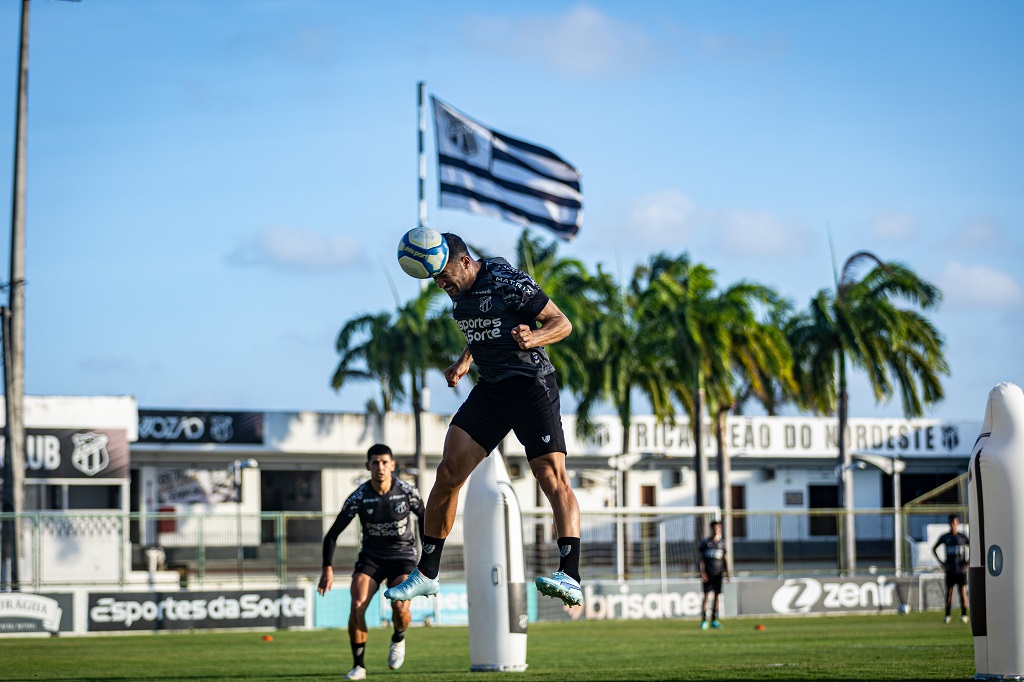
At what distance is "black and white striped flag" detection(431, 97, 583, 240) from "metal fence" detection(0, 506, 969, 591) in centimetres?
931

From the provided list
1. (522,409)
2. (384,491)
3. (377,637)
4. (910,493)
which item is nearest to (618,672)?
(384,491)

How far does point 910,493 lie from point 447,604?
33914 millimetres

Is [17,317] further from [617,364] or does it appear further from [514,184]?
[617,364]

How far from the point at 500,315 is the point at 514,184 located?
3236 cm

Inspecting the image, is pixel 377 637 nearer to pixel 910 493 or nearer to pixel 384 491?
pixel 384 491

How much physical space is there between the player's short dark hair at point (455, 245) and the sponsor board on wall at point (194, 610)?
21.4 metres

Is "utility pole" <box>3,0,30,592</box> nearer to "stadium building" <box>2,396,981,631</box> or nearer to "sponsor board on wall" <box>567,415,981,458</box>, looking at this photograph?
"stadium building" <box>2,396,981,631</box>

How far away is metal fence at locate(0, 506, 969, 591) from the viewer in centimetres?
3164

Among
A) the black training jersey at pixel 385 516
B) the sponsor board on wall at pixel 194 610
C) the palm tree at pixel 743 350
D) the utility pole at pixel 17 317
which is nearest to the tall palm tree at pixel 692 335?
the palm tree at pixel 743 350

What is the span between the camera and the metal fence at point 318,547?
31639 mm

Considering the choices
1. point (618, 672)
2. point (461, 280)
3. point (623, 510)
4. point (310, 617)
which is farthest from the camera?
point (623, 510)

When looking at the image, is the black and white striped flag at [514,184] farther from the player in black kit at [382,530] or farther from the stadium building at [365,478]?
the player in black kit at [382,530]

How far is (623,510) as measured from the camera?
35.7 metres

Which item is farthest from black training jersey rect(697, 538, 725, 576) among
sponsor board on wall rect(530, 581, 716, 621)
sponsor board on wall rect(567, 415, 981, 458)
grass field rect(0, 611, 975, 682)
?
sponsor board on wall rect(567, 415, 981, 458)
